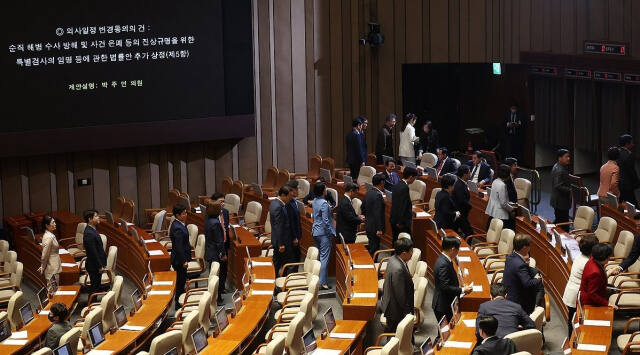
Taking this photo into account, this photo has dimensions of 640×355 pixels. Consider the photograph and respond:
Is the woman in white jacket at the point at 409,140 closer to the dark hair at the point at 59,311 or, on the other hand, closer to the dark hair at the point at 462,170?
the dark hair at the point at 462,170

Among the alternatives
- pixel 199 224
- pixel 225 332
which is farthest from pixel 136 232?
pixel 225 332

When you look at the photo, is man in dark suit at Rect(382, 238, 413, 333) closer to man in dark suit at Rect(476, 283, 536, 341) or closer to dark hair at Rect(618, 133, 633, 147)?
man in dark suit at Rect(476, 283, 536, 341)

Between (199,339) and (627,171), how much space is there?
7.61m

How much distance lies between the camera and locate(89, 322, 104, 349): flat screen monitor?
33.3 feet

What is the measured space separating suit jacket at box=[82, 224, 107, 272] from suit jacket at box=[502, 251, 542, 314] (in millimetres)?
5561

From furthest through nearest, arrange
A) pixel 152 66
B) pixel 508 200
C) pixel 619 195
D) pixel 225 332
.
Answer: pixel 152 66 → pixel 619 195 → pixel 508 200 → pixel 225 332

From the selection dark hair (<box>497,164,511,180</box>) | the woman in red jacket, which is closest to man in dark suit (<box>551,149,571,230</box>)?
dark hair (<box>497,164,511,180</box>)

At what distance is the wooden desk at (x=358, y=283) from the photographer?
1066 centimetres

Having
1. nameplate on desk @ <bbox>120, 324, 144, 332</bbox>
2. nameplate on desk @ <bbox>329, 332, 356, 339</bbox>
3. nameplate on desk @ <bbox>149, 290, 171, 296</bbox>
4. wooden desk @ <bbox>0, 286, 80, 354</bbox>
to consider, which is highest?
nameplate on desk @ <bbox>149, 290, 171, 296</bbox>

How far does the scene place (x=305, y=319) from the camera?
10.4 m

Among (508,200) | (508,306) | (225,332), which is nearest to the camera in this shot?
(508,306)

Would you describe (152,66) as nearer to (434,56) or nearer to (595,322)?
(434,56)

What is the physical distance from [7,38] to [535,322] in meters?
10.2

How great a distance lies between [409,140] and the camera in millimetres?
18344
